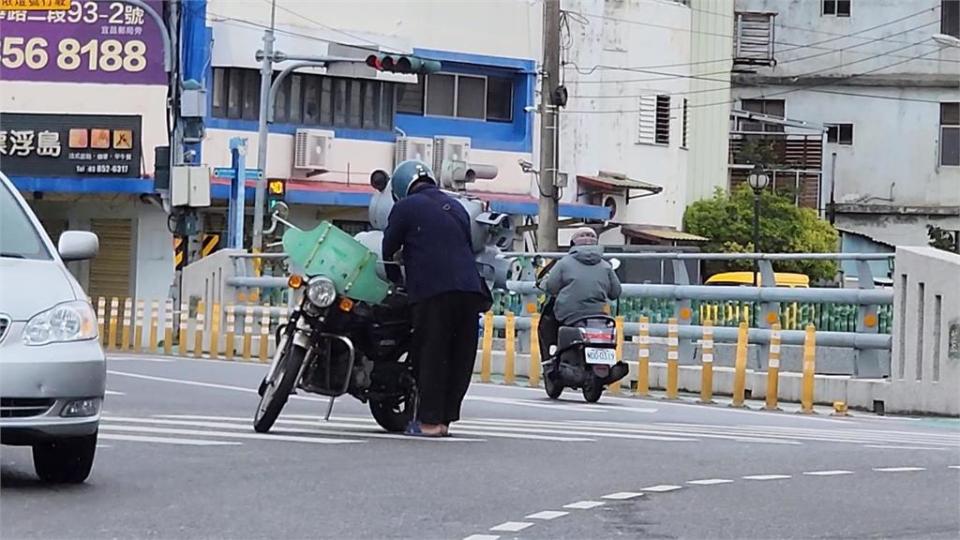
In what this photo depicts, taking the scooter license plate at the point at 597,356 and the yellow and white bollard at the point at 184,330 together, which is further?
the yellow and white bollard at the point at 184,330

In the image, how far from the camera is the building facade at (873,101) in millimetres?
61656

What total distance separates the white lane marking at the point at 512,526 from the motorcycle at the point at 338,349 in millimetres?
3857

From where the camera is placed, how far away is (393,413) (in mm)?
12594

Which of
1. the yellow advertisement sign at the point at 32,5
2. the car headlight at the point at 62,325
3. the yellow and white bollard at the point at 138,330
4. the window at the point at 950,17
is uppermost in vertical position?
the window at the point at 950,17

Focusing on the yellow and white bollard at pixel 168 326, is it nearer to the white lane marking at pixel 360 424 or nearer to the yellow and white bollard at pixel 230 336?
the yellow and white bollard at pixel 230 336

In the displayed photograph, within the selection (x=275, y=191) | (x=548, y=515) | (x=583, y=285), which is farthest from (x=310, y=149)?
(x=548, y=515)

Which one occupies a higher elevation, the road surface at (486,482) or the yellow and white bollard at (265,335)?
the road surface at (486,482)

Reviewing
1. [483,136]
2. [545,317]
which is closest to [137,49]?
[483,136]

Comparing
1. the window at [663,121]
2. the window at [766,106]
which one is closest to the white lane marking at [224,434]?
the window at [663,121]

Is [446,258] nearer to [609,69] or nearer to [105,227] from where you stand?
[105,227]

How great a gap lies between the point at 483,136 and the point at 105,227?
9.15m

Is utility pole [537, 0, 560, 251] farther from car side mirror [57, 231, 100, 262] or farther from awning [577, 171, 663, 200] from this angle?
car side mirror [57, 231, 100, 262]

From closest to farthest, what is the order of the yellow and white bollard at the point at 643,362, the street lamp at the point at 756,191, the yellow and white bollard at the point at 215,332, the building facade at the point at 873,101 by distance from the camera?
the yellow and white bollard at the point at 643,362 → the yellow and white bollard at the point at 215,332 → the street lamp at the point at 756,191 → the building facade at the point at 873,101

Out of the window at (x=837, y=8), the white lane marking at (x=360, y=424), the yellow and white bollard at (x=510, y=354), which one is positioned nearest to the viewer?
the white lane marking at (x=360, y=424)
